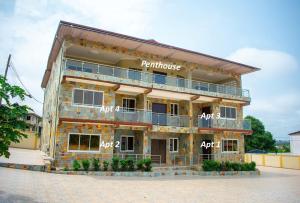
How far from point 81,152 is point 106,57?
325 inches

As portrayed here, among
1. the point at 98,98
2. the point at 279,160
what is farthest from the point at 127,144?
the point at 279,160

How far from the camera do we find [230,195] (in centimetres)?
1165

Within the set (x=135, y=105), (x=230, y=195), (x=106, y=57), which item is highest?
(x=106, y=57)

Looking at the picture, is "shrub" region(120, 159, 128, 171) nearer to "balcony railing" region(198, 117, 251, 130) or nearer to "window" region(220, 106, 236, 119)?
"balcony railing" region(198, 117, 251, 130)

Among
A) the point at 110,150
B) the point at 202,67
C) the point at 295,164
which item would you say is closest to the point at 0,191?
the point at 110,150

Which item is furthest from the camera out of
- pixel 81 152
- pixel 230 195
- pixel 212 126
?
pixel 212 126

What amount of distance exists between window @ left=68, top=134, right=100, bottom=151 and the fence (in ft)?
71.9

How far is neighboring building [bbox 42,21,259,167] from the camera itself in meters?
18.0

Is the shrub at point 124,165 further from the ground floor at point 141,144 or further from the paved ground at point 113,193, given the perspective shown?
the paved ground at point 113,193

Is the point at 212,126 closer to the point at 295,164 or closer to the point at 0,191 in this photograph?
the point at 295,164

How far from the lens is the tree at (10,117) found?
7223 mm

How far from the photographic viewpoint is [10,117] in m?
7.32

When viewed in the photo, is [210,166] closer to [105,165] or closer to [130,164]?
[130,164]

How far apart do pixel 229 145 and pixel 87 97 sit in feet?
49.2
